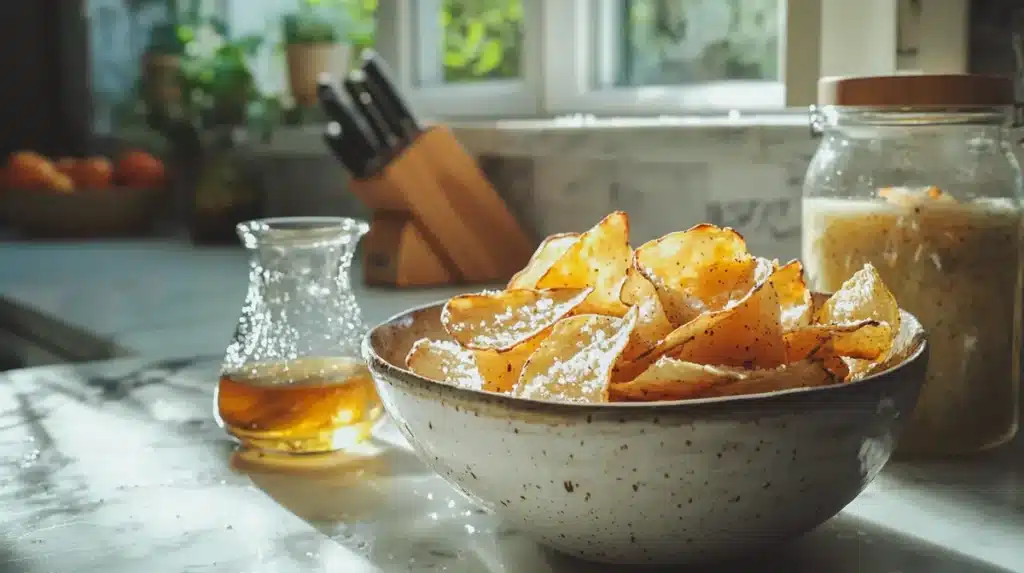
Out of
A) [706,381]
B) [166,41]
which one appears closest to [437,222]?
[706,381]

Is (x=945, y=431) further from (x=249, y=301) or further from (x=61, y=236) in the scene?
(x=61, y=236)

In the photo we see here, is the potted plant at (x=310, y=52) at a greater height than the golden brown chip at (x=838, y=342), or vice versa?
the potted plant at (x=310, y=52)

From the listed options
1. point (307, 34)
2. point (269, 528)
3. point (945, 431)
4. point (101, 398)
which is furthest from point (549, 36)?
point (269, 528)

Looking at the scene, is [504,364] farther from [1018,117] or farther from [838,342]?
[1018,117]

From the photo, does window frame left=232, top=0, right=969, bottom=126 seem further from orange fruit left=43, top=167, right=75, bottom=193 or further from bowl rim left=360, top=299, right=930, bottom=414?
orange fruit left=43, top=167, right=75, bottom=193

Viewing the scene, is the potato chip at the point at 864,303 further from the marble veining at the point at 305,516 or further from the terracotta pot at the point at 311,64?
the terracotta pot at the point at 311,64

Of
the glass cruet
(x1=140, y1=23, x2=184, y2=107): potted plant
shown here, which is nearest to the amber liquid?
the glass cruet

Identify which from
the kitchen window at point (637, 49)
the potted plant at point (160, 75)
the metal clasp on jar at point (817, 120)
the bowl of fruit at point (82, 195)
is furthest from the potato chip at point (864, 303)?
the potted plant at point (160, 75)
